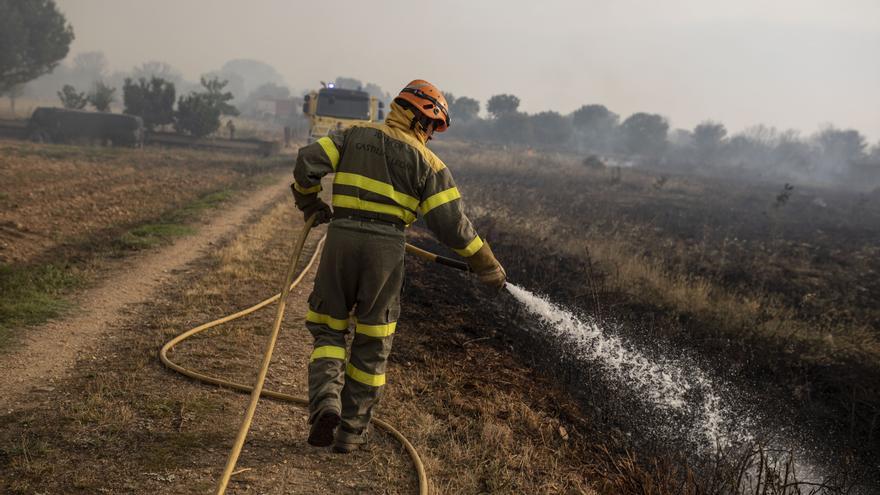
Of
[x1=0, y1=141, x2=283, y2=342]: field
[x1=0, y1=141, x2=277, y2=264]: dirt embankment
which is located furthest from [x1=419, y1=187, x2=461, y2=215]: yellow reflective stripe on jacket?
[x1=0, y1=141, x2=277, y2=264]: dirt embankment

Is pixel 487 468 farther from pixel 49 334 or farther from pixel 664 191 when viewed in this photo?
pixel 664 191

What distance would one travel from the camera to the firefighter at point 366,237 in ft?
10.1

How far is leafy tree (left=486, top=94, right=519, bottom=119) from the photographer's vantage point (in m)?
67.7

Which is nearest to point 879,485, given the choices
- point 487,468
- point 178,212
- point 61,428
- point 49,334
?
point 487,468

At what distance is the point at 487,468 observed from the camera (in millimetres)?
3422

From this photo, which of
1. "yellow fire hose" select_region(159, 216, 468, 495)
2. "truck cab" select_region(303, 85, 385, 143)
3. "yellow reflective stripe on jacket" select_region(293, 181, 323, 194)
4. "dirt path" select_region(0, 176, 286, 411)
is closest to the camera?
"yellow fire hose" select_region(159, 216, 468, 495)

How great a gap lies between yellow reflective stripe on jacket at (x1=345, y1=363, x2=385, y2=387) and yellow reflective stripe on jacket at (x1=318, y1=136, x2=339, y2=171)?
1209 millimetres

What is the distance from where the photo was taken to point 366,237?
3.07 m

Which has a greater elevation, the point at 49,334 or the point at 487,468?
the point at 49,334

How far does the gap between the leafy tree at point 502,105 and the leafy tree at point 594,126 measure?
1349 centimetres

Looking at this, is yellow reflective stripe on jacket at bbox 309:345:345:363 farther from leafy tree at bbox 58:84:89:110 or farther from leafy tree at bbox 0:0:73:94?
leafy tree at bbox 0:0:73:94

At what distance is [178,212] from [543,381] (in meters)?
8.16

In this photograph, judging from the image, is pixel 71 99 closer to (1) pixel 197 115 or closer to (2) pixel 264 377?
(1) pixel 197 115

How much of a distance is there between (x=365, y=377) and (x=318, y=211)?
1.13 metres
